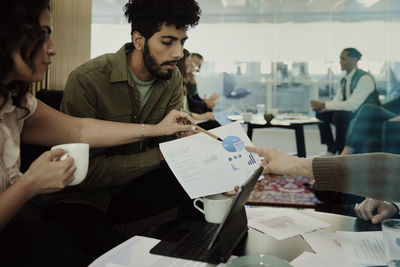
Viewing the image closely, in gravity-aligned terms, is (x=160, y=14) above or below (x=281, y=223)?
above

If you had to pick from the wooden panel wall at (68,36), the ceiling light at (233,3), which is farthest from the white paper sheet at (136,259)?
the ceiling light at (233,3)

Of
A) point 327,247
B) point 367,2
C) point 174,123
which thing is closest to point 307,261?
point 327,247

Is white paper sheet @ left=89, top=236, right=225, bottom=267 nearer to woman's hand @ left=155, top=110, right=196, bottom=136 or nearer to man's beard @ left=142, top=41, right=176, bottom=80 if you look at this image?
woman's hand @ left=155, top=110, right=196, bottom=136

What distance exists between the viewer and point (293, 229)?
3.31 ft

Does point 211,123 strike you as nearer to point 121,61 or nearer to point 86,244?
point 121,61

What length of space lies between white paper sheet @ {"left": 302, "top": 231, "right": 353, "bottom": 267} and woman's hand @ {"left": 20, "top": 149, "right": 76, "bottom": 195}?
2.06 ft

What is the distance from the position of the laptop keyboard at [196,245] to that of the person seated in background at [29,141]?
25cm

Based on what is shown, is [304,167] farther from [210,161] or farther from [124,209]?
[124,209]

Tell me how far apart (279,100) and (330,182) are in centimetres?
668

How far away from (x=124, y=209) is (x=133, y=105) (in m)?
0.46

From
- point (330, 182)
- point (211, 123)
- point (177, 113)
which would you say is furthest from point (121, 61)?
point (211, 123)

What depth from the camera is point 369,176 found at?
100cm

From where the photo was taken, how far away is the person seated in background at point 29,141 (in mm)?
811

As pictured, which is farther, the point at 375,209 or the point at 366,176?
the point at 375,209
